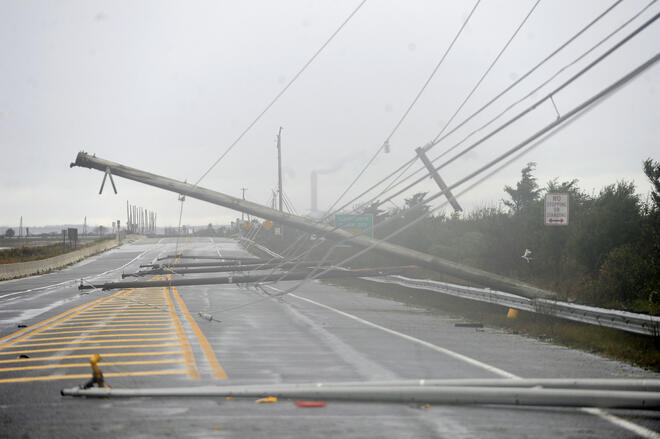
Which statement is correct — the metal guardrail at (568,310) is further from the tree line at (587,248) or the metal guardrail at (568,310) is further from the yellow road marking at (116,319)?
the yellow road marking at (116,319)

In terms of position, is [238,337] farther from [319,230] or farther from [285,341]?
[319,230]

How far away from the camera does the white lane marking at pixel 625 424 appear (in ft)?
20.7

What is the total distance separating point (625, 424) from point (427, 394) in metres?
2.08

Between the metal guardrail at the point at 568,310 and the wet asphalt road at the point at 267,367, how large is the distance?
3.44ft

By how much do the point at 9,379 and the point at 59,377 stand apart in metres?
0.68

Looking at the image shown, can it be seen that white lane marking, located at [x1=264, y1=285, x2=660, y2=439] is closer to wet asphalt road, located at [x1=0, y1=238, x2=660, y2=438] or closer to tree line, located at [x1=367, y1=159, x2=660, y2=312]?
wet asphalt road, located at [x1=0, y1=238, x2=660, y2=438]

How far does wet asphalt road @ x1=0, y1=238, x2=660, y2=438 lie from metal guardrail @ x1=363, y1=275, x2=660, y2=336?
1.05 m

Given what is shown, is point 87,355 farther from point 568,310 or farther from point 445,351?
point 568,310

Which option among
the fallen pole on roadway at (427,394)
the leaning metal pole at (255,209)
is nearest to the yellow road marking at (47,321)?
the leaning metal pole at (255,209)

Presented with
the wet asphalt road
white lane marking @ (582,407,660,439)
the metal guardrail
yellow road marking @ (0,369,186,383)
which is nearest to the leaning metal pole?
the metal guardrail

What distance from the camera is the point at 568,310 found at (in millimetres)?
14117

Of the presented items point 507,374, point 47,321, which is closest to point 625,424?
point 507,374

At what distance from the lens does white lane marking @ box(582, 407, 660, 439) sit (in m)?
6.30

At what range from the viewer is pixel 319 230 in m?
19.3
